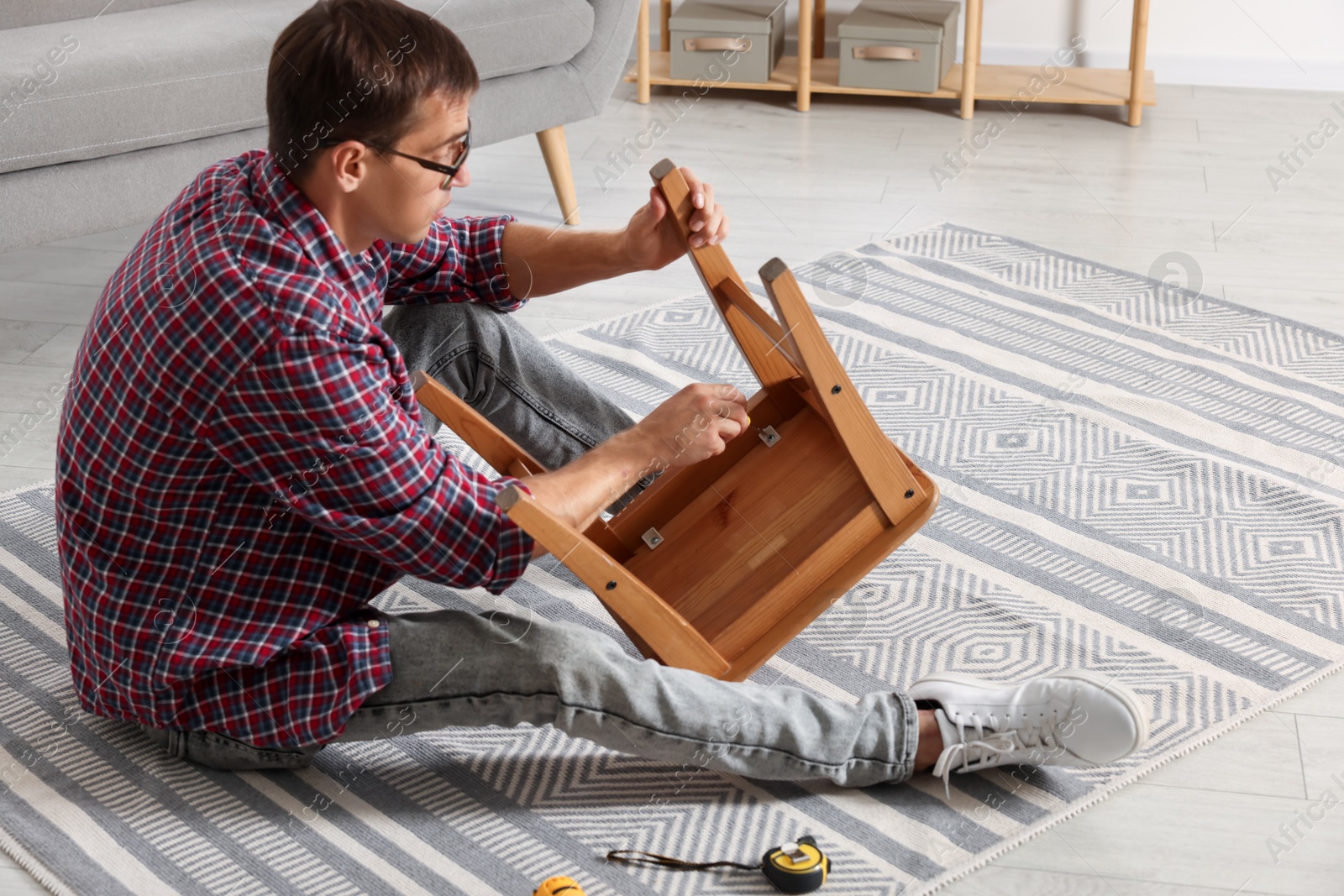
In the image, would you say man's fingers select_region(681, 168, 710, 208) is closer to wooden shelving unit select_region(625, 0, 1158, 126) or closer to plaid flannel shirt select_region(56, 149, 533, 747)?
plaid flannel shirt select_region(56, 149, 533, 747)

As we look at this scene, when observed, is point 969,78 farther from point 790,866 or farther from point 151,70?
point 790,866

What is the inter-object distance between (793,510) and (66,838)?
70 cm

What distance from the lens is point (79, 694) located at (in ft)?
3.98

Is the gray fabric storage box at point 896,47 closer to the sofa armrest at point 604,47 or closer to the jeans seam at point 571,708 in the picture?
the sofa armrest at point 604,47

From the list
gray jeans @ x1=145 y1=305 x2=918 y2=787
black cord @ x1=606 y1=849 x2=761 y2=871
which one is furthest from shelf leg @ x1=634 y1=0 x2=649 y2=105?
black cord @ x1=606 y1=849 x2=761 y2=871

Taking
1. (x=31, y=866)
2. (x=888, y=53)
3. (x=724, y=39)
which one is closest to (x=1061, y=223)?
(x=888, y=53)

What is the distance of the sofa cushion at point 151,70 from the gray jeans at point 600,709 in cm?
107

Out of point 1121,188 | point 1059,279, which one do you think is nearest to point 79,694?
point 1059,279

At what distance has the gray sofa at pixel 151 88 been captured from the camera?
6.34 ft

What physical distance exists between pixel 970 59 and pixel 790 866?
2.48 metres

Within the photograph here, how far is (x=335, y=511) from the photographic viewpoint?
1.03 meters

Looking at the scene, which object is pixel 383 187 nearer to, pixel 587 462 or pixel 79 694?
pixel 587 462

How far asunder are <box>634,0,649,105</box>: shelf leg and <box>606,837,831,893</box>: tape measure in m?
2.51

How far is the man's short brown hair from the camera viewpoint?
101 centimetres
